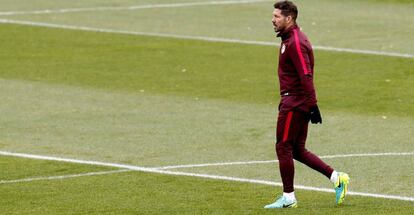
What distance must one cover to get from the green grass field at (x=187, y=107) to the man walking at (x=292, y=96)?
11.0 inches

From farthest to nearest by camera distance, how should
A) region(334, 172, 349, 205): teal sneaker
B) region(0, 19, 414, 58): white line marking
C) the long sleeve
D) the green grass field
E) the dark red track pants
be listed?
region(0, 19, 414, 58): white line marking < the green grass field < region(334, 172, 349, 205): teal sneaker < the dark red track pants < the long sleeve

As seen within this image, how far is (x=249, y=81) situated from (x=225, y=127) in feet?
13.6

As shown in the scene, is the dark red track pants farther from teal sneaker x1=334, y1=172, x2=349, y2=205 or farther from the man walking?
teal sneaker x1=334, y1=172, x2=349, y2=205

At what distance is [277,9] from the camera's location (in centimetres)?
1263

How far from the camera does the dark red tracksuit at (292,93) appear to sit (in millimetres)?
12562

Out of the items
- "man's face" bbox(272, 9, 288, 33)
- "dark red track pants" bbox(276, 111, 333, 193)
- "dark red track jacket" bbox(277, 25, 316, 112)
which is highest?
"man's face" bbox(272, 9, 288, 33)

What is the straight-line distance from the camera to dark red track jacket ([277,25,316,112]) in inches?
494

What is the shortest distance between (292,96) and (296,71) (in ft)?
0.86

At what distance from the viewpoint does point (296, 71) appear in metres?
12.6

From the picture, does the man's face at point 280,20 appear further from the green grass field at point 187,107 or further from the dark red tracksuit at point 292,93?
the green grass field at point 187,107

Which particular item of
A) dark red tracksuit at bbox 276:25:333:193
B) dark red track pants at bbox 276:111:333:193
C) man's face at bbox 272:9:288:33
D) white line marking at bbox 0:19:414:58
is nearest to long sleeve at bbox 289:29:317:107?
dark red tracksuit at bbox 276:25:333:193

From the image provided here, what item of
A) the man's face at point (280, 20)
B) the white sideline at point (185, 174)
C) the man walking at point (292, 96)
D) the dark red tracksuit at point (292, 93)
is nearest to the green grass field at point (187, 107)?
the white sideline at point (185, 174)

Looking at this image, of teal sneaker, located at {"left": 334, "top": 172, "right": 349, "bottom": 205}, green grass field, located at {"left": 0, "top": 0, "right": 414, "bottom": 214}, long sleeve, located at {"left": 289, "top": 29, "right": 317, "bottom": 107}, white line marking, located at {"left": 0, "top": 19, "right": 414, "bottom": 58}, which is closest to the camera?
long sleeve, located at {"left": 289, "top": 29, "right": 317, "bottom": 107}

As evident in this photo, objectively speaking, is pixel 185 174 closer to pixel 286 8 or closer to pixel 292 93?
pixel 292 93
